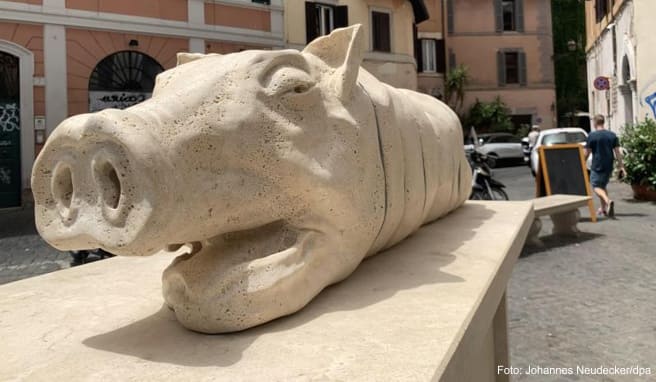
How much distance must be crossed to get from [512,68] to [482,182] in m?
16.2

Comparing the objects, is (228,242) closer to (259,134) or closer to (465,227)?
(259,134)

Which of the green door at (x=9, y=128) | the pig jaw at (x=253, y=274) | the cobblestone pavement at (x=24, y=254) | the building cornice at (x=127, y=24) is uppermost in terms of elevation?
the building cornice at (x=127, y=24)

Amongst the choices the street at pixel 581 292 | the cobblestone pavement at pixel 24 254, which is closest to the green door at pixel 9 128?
the cobblestone pavement at pixel 24 254

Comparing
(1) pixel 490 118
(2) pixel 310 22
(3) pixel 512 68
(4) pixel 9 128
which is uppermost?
(3) pixel 512 68

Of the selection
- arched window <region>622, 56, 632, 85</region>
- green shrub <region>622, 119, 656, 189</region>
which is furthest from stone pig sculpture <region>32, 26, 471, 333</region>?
arched window <region>622, 56, 632, 85</region>

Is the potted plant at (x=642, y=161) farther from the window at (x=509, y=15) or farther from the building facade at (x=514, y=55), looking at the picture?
the window at (x=509, y=15)

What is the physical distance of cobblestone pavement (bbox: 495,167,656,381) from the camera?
2.62 m

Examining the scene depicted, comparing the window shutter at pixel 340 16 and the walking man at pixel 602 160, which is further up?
the window shutter at pixel 340 16

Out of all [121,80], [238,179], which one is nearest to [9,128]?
[121,80]

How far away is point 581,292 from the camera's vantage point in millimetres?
3633

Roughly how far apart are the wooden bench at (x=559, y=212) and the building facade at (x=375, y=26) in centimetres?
763

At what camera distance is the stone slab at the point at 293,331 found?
3.26 feet

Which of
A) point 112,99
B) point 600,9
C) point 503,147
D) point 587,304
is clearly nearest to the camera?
point 587,304

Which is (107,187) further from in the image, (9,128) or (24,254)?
(9,128)
